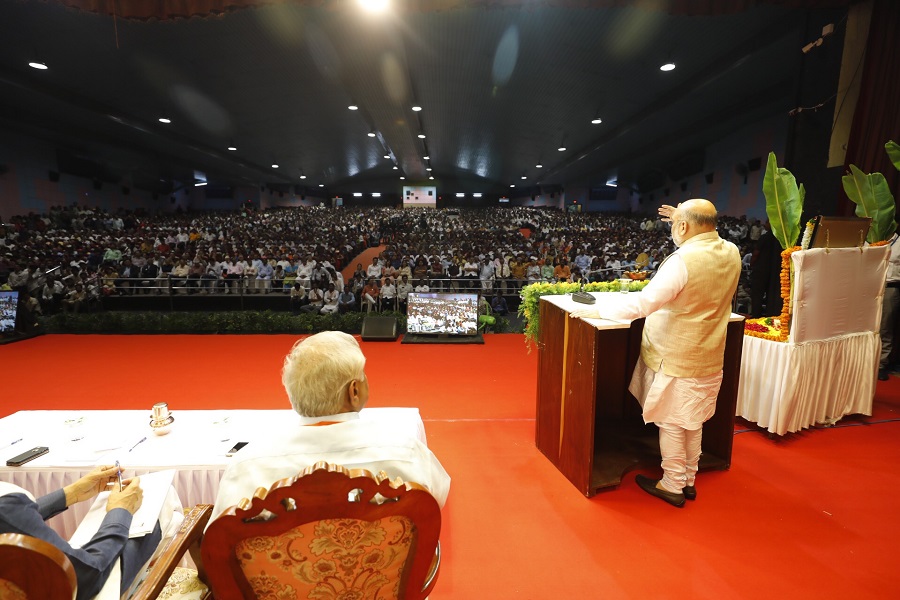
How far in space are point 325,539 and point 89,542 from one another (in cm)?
75

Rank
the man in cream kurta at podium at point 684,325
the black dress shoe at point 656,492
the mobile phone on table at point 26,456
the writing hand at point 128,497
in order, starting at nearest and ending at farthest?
1. the writing hand at point 128,497
2. the mobile phone on table at point 26,456
3. the man in cream kurta at podium at point 684,325
4. the black dress shoe at point 656,492

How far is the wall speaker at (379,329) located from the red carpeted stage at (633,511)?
185 centimetres

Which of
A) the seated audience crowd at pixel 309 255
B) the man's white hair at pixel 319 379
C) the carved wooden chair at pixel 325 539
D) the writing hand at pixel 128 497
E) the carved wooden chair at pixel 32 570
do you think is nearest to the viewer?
the carved wooden chair at pixel 32 570

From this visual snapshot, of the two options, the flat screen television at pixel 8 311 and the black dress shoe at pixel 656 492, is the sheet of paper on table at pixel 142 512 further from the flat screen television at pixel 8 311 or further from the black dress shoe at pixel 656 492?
the flat screen television at pixel 8 311

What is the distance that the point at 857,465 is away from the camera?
2.87 metres

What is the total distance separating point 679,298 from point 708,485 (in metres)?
1.34

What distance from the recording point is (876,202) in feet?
11.8

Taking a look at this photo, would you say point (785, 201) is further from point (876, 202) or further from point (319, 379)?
point (319, 379)

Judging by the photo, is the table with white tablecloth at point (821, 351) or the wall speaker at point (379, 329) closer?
the table with white tablecloth at point (821, 351)

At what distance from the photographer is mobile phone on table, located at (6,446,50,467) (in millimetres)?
1803

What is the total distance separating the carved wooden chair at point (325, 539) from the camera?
925 mm

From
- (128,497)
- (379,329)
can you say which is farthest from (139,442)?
(379,329)

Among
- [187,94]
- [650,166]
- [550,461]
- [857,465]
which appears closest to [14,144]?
[187,94]

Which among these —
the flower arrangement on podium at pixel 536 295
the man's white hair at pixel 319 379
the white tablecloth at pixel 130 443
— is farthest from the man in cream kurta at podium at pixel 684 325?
the man's white hair at pixel 319 379
